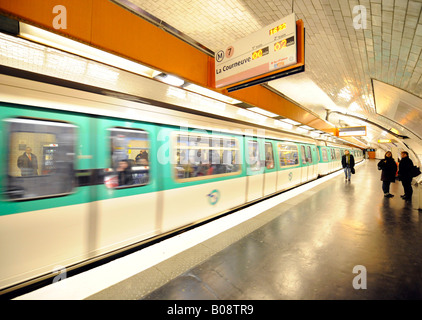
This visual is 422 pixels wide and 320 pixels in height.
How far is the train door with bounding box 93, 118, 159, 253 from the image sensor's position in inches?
97.4

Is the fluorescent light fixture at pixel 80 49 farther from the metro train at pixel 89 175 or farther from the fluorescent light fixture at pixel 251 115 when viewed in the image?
the fluorescent light fixture at pixel 251 115

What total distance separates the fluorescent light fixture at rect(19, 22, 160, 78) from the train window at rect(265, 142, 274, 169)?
4.21 m

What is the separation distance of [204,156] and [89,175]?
6.81ft

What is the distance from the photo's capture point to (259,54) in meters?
2.65

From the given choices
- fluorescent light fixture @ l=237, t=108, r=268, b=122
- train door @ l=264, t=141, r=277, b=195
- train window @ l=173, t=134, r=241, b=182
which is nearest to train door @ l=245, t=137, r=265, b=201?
train door @ l=264, t=141, r=277, b=195

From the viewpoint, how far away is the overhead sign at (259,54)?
2359 mm

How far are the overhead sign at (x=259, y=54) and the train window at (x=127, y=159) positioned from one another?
165 centimetres

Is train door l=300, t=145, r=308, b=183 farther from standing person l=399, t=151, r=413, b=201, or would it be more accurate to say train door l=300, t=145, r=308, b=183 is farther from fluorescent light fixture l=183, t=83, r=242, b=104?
fluorescent light fixture l=183, t=83, r=242, b=104

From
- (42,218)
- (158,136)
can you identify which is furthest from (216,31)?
(42,218)

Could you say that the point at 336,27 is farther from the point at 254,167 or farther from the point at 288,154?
the point at 288,154

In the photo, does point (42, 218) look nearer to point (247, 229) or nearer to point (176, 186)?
point (176, 186)

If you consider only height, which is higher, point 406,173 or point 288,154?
point 288,154

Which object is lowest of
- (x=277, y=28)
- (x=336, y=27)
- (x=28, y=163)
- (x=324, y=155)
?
(x=28, y=163)

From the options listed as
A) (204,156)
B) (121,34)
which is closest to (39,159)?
(121,34)
